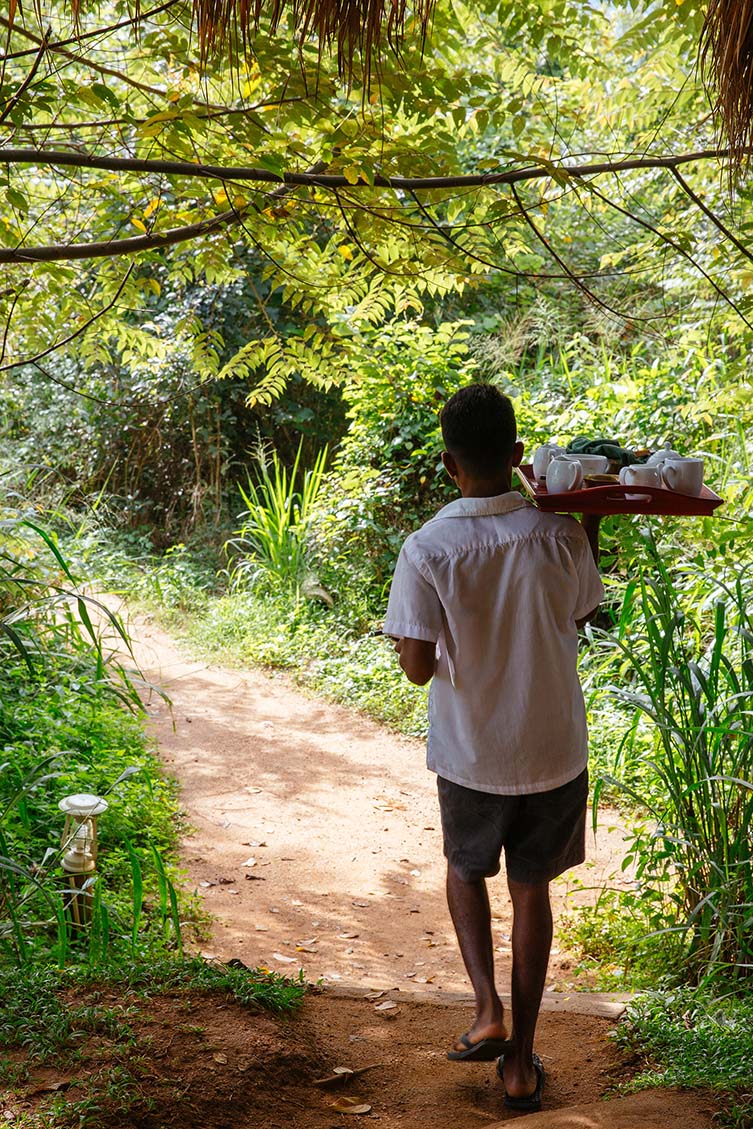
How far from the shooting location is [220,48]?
8.74ft

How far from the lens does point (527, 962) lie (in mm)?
2395

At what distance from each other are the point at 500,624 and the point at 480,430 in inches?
17.6

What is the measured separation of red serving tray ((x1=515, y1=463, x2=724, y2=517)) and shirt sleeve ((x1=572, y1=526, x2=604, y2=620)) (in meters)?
0.09

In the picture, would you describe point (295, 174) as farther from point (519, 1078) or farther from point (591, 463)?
point (519, 1078)

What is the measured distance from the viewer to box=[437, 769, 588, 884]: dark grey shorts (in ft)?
7.86

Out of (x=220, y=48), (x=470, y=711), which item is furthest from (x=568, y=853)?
(x=220, y=48)

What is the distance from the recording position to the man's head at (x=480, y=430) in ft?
7.68

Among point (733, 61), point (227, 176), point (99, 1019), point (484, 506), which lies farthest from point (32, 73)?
point (99, 1019)

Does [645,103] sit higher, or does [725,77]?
[645,103]

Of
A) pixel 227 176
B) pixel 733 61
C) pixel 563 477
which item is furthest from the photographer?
pixel 227 176

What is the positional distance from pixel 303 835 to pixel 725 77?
3.68 m

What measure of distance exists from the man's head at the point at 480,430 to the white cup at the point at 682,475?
14.4 inches

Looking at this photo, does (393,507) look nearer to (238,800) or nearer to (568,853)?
(238,800)

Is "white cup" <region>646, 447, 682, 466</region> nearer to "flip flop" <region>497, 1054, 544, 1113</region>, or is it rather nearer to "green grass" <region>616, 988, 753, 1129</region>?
"green grass" <region>616, 988, 753, 1129</region>
